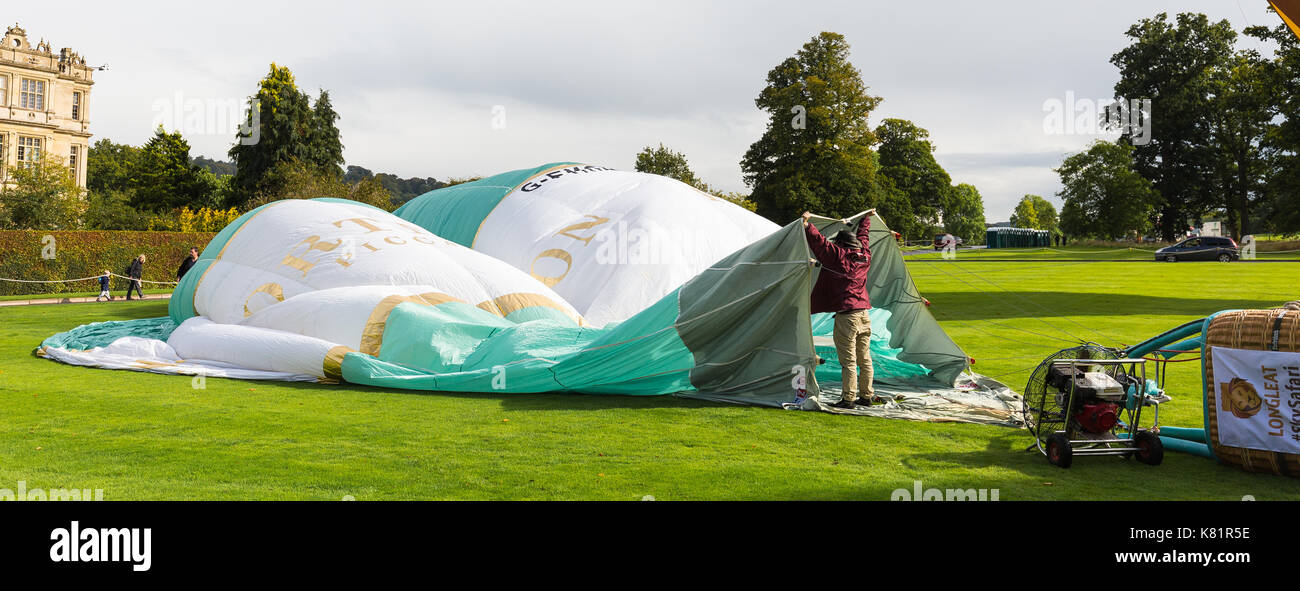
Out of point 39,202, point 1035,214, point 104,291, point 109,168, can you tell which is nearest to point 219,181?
point 109,168

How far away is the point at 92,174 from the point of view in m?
70.8

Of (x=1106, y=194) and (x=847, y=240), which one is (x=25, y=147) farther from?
(x=1106, y=194)

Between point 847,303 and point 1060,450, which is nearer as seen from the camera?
point 1060,450

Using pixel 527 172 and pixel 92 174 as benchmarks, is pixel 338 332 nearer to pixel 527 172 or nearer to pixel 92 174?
pixel 527 172

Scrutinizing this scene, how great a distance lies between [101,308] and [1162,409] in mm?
21015

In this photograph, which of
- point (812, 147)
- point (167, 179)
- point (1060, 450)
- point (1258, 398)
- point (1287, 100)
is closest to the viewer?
point (1258, 398)

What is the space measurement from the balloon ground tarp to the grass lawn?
387 mm

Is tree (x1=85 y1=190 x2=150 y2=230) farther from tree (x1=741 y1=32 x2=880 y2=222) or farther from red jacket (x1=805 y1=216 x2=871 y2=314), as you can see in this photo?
red jacket (x1=805 y1=216 x2=871 y2=314)

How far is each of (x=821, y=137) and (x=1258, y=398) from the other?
41390 millimetres

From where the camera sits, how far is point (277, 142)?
48219 mm

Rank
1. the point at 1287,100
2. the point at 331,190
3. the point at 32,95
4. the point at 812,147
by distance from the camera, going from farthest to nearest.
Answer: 1. the point at 32,95
2. the point at 812,147
3. the point at 331,190
4. the point at 1287,100

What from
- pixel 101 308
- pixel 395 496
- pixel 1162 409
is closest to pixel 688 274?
pixel 1162 409

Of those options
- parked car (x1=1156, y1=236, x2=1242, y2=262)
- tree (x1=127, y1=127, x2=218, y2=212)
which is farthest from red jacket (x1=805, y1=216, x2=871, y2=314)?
tree (x1=127, y1=127, x2=218, y2=212)

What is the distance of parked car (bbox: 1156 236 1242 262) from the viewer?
4009cm
